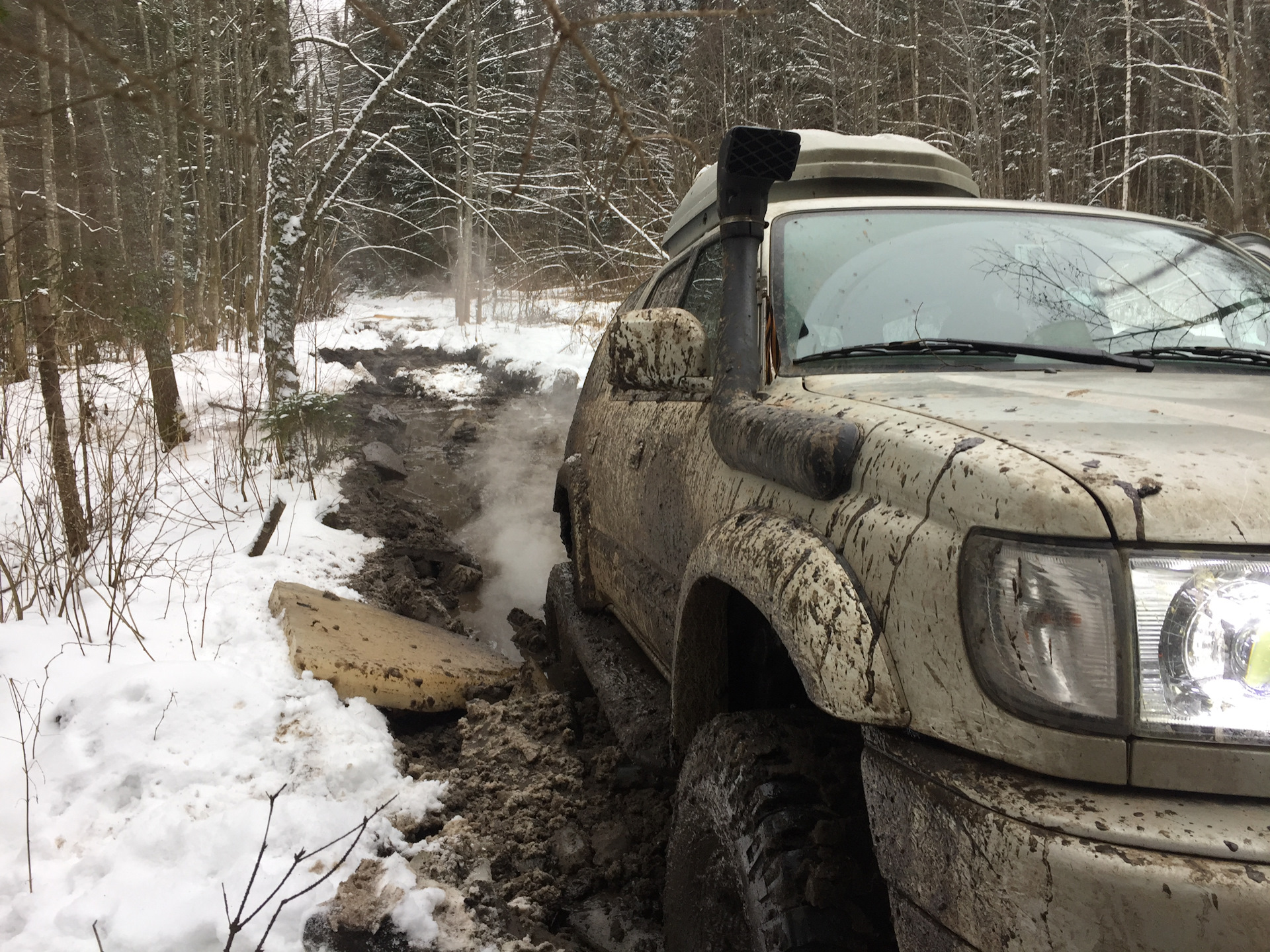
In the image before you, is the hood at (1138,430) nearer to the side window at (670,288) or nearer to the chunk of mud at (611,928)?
the side window at (670,288)

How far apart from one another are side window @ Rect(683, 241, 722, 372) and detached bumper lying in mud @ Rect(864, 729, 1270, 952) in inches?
59.1

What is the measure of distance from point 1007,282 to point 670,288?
142 cm

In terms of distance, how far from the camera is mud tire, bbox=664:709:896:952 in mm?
1376

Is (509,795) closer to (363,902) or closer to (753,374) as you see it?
(363,902)

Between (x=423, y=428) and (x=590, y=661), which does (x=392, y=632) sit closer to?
(x=590, y=661)

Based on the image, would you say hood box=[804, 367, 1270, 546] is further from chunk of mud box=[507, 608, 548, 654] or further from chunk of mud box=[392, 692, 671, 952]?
Result: chunk of mud box=[507, 608, 548, 654]

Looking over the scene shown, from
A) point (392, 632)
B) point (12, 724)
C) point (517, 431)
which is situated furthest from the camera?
point (517, 431)

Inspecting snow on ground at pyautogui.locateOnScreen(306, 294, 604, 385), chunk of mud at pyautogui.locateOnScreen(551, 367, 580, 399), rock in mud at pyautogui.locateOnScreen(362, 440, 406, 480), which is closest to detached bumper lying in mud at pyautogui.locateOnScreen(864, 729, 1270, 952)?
rock in mud at pyautogui.locateOnScreen(362, 440, 406, 480)

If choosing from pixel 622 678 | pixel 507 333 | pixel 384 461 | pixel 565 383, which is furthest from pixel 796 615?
pixel 507 333

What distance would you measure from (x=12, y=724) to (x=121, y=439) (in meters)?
1.93

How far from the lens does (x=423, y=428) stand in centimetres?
1084

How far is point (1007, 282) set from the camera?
2061 millimetres

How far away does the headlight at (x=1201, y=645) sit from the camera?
3.37ft

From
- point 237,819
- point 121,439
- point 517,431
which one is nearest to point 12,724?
point 237,819
